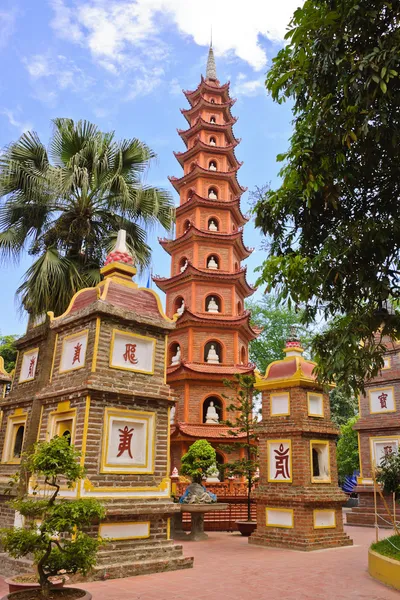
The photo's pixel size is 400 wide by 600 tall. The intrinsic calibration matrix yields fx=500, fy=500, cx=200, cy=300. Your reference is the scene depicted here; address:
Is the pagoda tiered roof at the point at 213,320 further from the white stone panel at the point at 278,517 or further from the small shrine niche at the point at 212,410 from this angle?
the white stone panel at the point at 278,517

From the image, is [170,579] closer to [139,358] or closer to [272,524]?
[139,358]

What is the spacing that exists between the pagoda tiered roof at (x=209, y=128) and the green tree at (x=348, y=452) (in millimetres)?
16411

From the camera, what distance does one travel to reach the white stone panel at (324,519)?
10.8 m

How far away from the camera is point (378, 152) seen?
664cm

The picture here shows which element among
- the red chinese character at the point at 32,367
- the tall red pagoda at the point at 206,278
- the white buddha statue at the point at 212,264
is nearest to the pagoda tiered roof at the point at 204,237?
the tall red pagoda at the point at 206,278

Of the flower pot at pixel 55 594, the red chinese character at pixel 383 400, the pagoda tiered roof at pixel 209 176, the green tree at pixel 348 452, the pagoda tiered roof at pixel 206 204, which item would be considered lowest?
the flower pot at pixel 55 594

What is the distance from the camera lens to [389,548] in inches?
322

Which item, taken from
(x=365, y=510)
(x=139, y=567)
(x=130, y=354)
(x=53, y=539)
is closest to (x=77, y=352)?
(x=130, y=354)

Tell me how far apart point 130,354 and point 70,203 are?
3595 millimetres

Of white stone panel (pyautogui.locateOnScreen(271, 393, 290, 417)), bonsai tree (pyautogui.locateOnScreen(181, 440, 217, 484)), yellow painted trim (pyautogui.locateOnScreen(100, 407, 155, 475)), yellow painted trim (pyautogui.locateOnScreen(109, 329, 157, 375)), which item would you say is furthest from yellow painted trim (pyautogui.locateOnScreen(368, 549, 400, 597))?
bonsai tree (pyautogui.locateOnScreen(181, 440, 217, 484))

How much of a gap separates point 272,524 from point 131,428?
4906 mm

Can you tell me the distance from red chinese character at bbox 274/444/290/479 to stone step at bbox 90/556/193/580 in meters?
3.49

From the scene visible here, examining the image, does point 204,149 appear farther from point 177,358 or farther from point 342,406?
point 342,406

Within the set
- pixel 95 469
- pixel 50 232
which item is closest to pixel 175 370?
pixel 50 232
